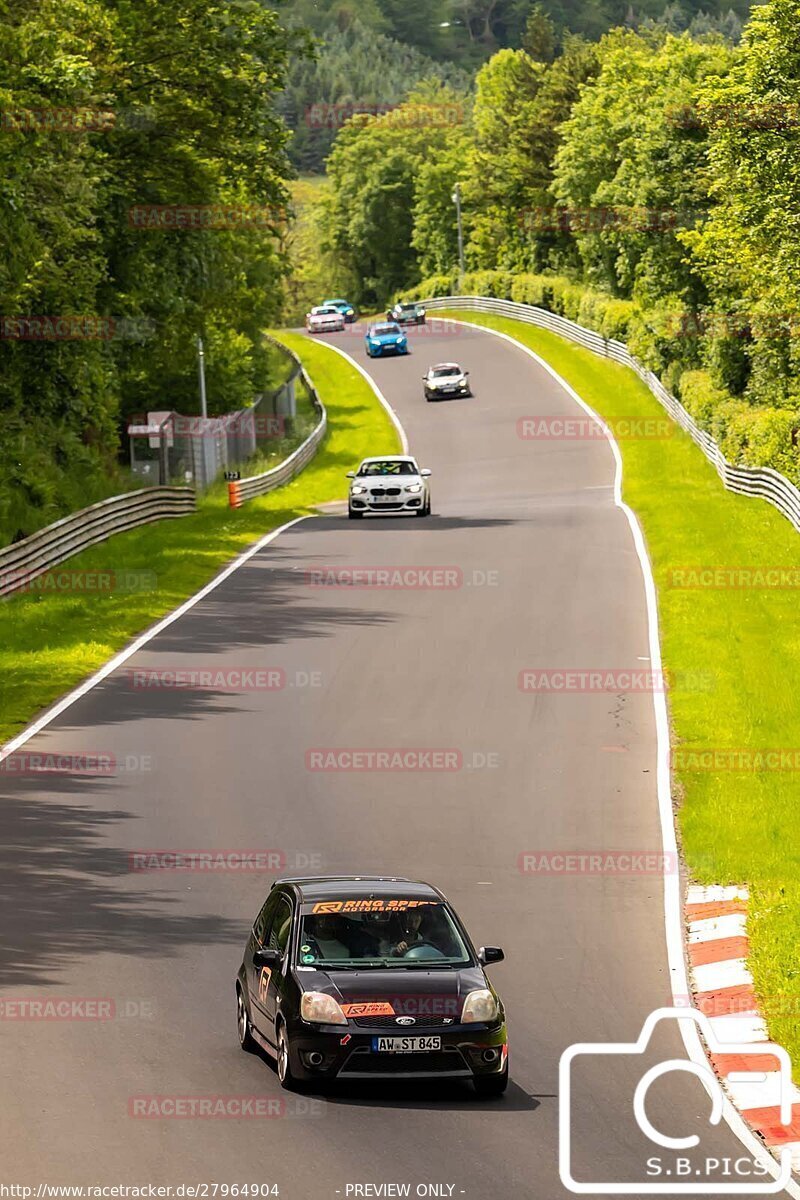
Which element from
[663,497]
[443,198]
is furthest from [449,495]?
[443,198]

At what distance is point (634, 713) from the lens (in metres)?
23.9

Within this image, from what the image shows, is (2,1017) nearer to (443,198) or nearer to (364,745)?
(364,745)

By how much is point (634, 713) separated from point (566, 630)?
5.39 metres

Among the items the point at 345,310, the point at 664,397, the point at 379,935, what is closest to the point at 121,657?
the point at 379,935

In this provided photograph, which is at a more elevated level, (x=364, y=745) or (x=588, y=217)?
(x=588, y=217)

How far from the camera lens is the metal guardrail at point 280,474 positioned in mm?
52281

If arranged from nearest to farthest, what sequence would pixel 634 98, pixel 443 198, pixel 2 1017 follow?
pixel 2 1017
pixel 634 98
pixel 443 198
